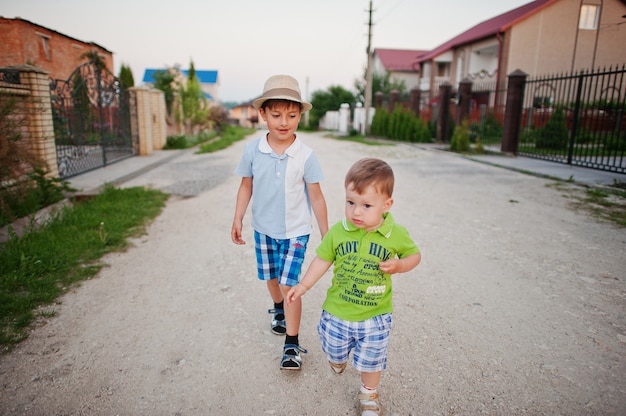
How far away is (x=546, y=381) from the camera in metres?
2.30

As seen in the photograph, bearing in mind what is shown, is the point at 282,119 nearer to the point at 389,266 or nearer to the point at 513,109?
the point at 389,266

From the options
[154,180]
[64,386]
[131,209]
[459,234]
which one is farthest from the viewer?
[154,180]

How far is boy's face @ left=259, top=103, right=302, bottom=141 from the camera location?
7.82ft

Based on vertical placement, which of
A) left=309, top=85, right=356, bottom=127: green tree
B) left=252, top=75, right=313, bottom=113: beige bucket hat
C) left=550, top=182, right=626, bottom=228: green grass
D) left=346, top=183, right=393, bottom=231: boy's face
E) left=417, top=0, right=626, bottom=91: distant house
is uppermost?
left=417, top=0, right=626, bottom=91: distant house

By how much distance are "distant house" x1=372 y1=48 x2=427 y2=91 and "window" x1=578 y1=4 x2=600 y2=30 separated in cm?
1756

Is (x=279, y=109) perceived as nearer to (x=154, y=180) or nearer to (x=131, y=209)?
(x=131, y=209)

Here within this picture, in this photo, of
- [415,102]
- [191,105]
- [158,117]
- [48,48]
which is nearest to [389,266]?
[158,117]

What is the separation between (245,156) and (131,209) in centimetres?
423

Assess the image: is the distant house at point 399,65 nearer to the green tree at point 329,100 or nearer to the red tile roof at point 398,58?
the red tile roof at point 398,58

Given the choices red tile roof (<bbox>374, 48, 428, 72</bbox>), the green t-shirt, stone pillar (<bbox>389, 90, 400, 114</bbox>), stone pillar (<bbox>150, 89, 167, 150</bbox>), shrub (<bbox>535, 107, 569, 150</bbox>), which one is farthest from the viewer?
red tile roof (<bbox>374, 48, 428, 72</bbox>)

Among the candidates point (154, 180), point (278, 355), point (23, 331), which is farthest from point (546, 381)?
point (154, 180)

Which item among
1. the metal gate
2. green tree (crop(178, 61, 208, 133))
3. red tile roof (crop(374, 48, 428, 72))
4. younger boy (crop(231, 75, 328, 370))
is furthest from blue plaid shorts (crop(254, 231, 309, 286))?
red tile roof (crop(374, 48, 428, 72))

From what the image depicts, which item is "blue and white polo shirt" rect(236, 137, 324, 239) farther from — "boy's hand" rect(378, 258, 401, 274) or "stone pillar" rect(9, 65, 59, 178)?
"stone pillar" rect(9, 65, 59, 178)

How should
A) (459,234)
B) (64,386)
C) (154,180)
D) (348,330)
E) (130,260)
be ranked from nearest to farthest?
(348,330) → (64,386) → (130,260) → (459,234) → (154,180)
